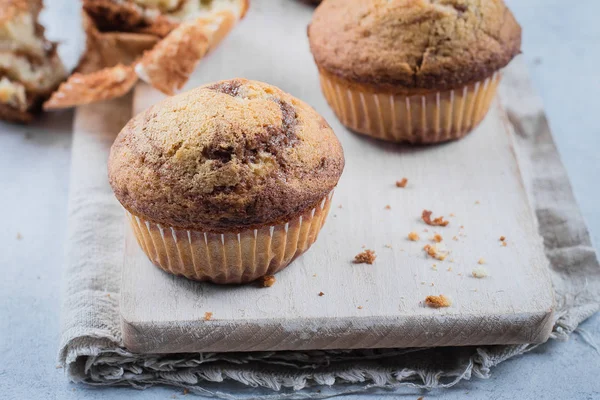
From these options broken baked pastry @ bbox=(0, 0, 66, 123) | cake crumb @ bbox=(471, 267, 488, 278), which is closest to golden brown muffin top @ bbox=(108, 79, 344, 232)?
cake crumb @ bbox=(471, 267, 488, 278)

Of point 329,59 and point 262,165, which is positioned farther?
point 329,59

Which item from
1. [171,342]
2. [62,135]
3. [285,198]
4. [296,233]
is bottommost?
[62,135]

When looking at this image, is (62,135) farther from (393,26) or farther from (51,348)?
(393,26)

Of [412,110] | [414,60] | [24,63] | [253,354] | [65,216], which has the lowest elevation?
[65,216]

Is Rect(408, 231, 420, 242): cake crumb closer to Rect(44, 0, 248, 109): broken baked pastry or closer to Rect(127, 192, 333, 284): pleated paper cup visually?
Rect(127, 192, 333, 284): pleated paper cup

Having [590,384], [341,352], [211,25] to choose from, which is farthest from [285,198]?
[211,25]

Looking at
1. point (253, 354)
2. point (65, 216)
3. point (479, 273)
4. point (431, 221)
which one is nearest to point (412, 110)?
point (431, 221)

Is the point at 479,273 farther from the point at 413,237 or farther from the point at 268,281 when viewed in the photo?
the point at 268,281

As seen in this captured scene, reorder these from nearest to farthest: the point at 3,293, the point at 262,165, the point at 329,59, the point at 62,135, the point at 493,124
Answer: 1. the point at 262,165
2. the point at 3,293
3. the point at 329,59
4. the point at 493,124
5. the point at 62,135

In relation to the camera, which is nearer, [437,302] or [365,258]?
[437,302]
